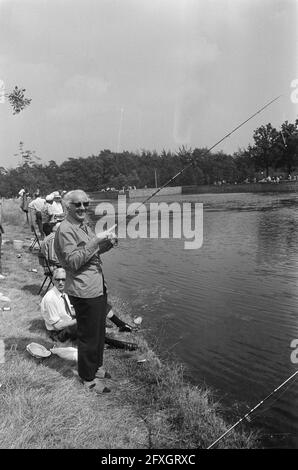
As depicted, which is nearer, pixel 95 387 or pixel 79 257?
pixel 79 257

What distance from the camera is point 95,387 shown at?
15.8 feet

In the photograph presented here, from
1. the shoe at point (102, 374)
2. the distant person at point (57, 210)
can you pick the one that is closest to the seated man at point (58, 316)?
the shoe at point (102, 374)

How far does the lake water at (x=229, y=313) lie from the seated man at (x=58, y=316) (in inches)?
58.7

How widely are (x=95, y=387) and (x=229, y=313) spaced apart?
4410mm

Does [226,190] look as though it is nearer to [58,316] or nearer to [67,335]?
[58,316]

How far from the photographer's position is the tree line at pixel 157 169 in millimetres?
90750

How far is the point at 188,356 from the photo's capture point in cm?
667

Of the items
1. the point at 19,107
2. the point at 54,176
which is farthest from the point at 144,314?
the point at 54,176

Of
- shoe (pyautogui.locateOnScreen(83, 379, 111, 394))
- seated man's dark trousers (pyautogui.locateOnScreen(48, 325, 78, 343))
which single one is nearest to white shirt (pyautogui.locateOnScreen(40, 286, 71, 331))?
seated man's dark trousers (pyautogui.locateOnScreen(48, 325, 78, 343))

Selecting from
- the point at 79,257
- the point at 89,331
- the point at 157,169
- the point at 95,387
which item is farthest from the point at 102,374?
the point at 157,169

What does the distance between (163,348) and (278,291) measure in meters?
4.15

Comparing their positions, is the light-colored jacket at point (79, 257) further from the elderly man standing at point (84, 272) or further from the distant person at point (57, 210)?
the distant person at point (57, 210)

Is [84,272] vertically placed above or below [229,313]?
above
